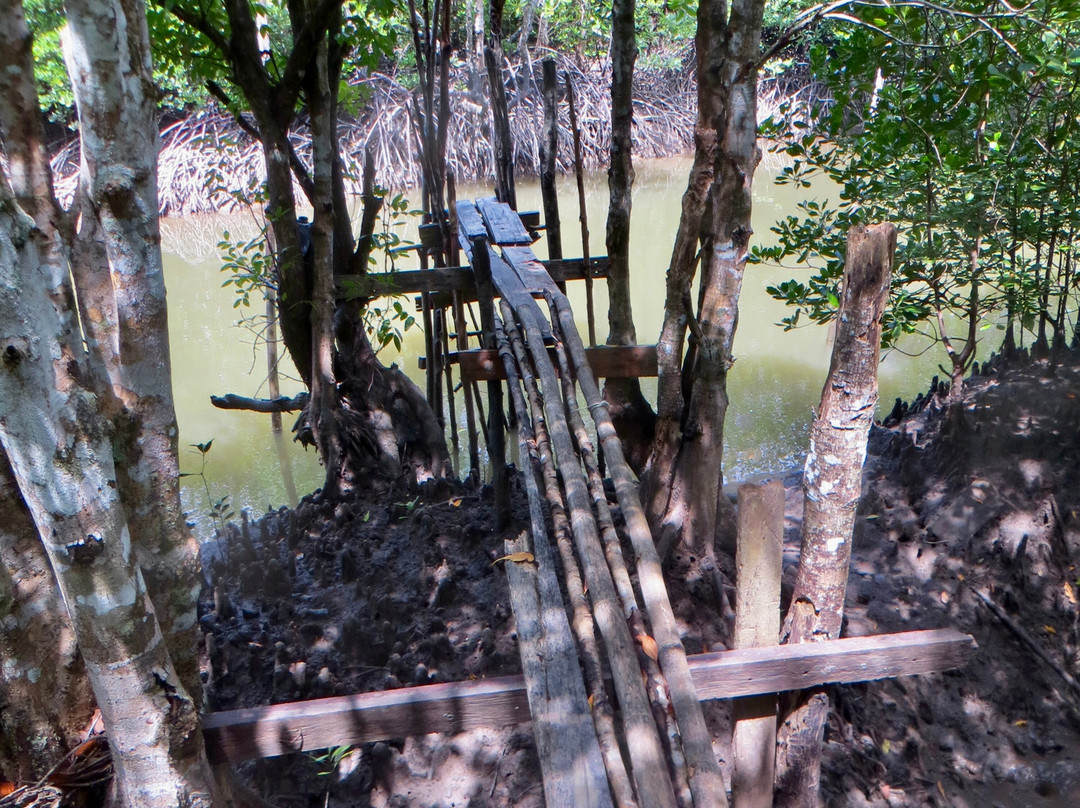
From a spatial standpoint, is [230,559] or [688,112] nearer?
[230,559]

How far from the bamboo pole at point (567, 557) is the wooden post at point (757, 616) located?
1.80ft

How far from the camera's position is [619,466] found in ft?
10.1

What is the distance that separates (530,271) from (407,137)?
37.3ft

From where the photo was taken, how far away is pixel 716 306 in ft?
12.4

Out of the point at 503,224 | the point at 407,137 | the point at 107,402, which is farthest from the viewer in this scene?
the point at 407,137

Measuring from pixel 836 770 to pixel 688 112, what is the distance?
16809 millimetres

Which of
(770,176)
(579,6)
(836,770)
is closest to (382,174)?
(579,6)

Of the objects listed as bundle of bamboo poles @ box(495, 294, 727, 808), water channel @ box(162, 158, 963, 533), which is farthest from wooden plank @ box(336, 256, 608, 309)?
water channel @ box(162, 158, 963, 533)

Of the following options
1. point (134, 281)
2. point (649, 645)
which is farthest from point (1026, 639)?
point (134, 281)

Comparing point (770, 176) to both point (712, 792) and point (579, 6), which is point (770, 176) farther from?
point (712, 792)

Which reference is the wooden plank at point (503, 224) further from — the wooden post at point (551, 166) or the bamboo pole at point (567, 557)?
the bamboo pole at point (567, 557)

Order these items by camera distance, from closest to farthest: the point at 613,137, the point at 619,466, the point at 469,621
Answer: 1. the point at 619,466
2. the point at 469,621
3. the point at 613,137

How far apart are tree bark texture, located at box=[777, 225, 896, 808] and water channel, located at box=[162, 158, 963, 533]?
169 inches

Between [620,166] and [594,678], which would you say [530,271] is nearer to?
[620,166]
